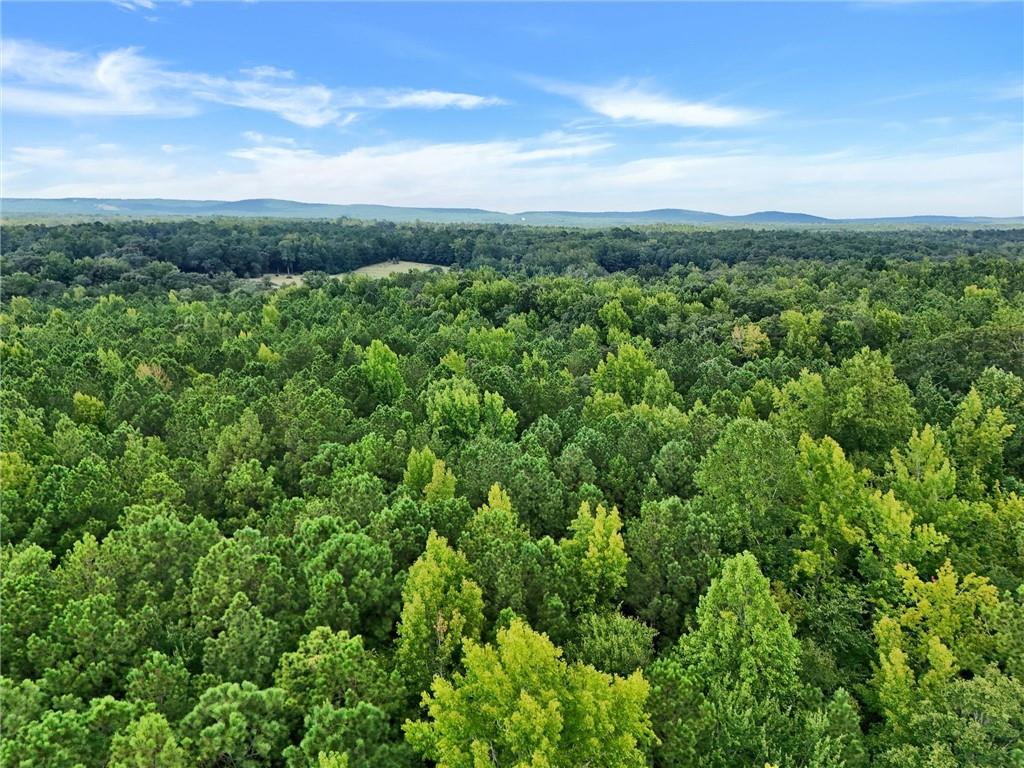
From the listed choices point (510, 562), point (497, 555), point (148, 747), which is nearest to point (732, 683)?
point (510, 562)

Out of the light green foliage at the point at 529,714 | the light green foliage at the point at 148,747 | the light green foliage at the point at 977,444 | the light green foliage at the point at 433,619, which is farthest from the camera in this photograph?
the light green foliage at the point at 977,444

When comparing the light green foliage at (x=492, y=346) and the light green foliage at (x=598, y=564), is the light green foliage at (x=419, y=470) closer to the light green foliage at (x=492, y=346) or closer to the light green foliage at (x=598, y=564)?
the light green foliage at (x=598, y=564)

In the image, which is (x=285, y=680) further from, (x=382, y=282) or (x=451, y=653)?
(x=382, y=282)

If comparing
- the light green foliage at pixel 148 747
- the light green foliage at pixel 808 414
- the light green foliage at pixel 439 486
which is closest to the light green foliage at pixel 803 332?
the light green foliage at pixel 808 414

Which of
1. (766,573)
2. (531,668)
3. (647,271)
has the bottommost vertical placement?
(766,573)

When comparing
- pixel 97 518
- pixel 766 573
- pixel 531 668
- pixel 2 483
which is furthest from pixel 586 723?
pixel 2 483

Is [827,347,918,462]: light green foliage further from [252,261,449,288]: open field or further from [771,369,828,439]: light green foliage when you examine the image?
[252,261,449,288]: open field

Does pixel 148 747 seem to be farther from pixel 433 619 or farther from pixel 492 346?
pixel 492 346
